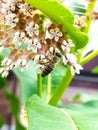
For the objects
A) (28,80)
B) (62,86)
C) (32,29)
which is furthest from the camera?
(28,80)

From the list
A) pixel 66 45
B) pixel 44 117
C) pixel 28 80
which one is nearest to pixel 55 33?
pixel 66 45

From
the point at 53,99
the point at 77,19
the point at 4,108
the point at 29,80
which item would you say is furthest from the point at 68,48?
the point at 4,108

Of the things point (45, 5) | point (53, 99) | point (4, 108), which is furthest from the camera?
point (4, 108)

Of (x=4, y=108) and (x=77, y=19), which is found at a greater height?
(x=77, y=19)

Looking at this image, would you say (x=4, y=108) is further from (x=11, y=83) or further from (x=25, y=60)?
(x=25, y=60)

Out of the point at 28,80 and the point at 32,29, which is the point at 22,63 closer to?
the point at 32,29

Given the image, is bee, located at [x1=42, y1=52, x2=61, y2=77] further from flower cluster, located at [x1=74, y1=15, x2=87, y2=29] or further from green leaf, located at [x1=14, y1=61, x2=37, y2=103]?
green leaf, located at [x1=14, y1=61, x2=37, y2=103]

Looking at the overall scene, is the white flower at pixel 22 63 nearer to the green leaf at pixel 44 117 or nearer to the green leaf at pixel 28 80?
the green leaf at pixel 44 117
